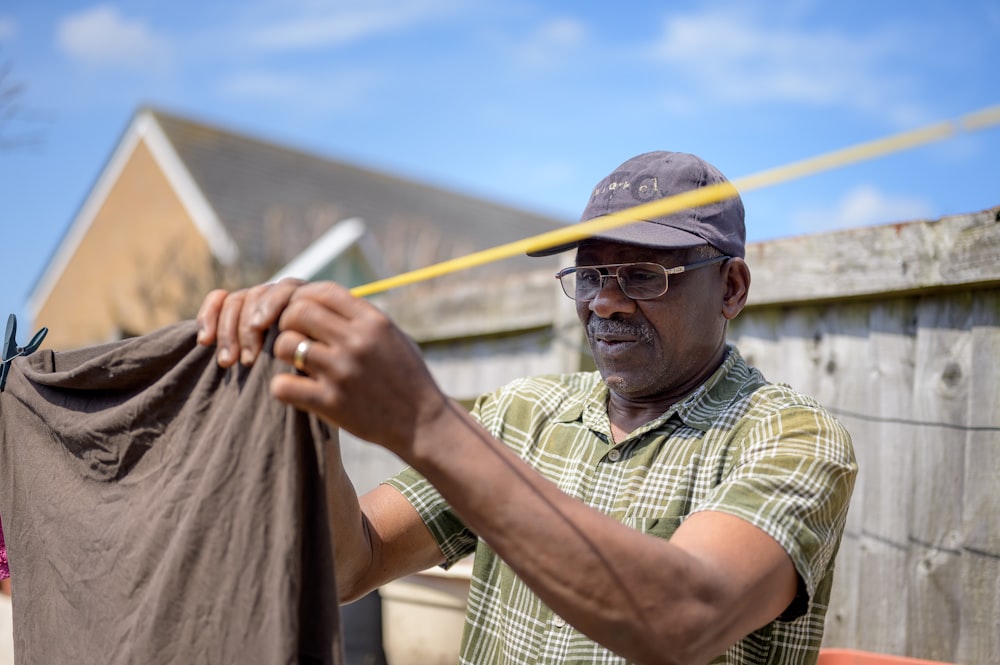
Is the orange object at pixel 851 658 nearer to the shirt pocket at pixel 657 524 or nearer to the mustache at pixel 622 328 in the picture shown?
the shirt pocket at pixel 657 524

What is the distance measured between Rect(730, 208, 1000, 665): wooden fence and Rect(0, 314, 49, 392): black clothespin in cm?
253

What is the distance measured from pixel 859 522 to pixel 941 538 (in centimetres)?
31

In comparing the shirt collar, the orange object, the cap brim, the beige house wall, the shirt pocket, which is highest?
the beige house wall

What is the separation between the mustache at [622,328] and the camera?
2389mm

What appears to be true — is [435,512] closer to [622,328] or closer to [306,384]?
[622,328]

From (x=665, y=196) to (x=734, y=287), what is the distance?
1.08 feet

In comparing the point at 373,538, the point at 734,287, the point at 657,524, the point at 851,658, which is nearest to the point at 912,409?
the point at 851,658

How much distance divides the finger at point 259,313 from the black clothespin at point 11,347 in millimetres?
909

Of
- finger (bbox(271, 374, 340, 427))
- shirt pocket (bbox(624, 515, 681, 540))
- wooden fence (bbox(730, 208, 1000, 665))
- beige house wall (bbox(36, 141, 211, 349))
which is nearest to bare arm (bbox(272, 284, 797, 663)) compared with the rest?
finger (bbox(271, 374, 340, 427))

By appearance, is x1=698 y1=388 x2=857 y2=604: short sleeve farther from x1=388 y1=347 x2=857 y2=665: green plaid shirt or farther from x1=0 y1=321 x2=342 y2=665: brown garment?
x1=0 y1=321 x2=342 y2=665: brown garment

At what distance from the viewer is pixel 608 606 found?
5.09 feet

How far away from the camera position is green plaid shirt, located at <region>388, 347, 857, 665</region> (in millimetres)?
1881

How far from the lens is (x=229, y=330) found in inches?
65.4

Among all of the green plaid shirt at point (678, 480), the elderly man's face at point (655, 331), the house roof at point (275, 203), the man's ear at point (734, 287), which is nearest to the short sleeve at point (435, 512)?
the green plaid shirt at point (678, 480)
